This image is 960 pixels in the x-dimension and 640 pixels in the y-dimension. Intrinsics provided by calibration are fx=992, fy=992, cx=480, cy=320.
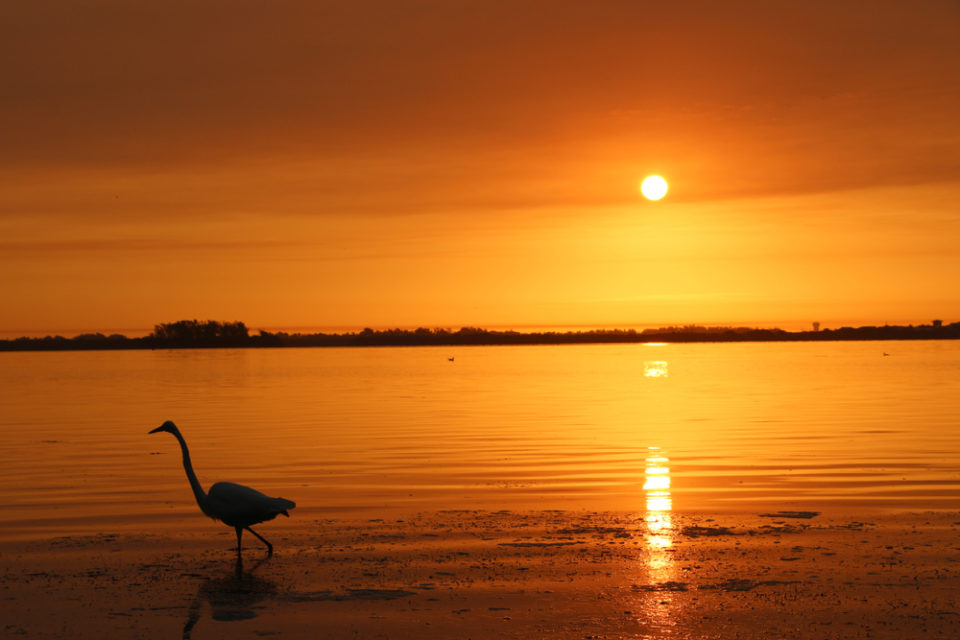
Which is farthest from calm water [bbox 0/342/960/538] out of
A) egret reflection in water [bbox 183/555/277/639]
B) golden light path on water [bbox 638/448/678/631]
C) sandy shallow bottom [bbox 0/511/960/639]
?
egret reflection in water [bbox 183/555/277/639]

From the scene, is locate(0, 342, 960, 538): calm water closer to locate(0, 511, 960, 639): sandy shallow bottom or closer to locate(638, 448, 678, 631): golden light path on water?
locate(638, 448, 678, 631): golden light path on water

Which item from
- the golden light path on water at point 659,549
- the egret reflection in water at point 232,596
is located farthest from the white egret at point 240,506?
the golden light path on water at point 659,549

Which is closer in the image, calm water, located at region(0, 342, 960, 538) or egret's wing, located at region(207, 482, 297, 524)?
egret's wing, located at region(207, 482, 297, 524)

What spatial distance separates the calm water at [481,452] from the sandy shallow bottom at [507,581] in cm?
242

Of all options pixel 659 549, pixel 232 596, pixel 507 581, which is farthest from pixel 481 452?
pixel 232 596

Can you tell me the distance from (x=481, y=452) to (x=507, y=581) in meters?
16.4

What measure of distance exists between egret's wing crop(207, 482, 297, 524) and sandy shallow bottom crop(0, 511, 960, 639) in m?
0.67

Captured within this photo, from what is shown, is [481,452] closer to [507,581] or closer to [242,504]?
[242,504]

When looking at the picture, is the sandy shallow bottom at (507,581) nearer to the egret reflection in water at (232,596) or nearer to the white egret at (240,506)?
the egret reflection in water at (232,596)

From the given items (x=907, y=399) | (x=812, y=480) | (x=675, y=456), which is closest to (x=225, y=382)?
(x=907, y=399)

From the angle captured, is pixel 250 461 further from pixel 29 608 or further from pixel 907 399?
pixel 907 399

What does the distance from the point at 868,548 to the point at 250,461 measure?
17.8 metres

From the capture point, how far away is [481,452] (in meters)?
30.0

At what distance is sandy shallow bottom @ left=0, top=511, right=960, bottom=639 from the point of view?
1166 cm
